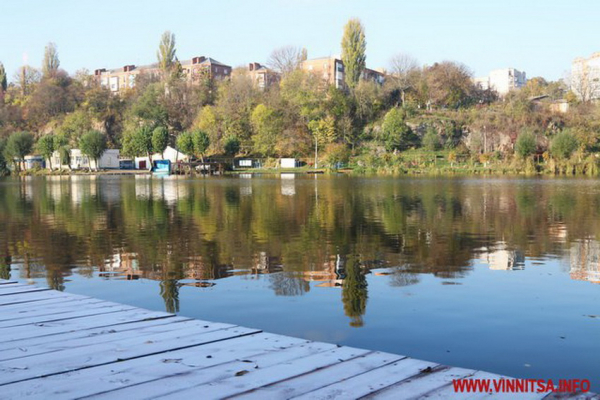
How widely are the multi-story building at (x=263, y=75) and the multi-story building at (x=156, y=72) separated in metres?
7.06

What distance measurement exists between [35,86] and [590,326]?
165571 mm

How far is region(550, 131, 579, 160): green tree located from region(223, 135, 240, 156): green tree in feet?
183

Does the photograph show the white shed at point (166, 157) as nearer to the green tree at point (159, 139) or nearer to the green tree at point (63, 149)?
the green tree at point (159, 139)

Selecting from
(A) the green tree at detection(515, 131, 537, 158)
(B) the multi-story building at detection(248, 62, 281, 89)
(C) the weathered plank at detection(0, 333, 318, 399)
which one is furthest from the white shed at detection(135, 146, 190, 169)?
(C) the weathered plank at detection(0, 333, 318, 399)

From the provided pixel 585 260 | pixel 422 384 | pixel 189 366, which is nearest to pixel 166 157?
pixel 585 260

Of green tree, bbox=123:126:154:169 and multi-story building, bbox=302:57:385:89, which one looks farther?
multi-story building, bbox=302:57:385:89

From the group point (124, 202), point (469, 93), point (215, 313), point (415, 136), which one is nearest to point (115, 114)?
point (415, 136)

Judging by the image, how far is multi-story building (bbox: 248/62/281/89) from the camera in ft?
450

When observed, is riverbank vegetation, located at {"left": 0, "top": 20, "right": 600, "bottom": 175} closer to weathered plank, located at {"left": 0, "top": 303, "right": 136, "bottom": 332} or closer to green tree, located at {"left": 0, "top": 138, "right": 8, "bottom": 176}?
green tree, located at {"left": 0, "top": 138, "right": 8, "bottom": 176}

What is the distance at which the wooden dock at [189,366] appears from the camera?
4098 millimetres

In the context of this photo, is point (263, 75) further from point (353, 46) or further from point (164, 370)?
point (164, 370)

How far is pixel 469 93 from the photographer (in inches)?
4744

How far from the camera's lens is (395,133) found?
100 meters

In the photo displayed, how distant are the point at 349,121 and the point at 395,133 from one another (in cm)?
1168
